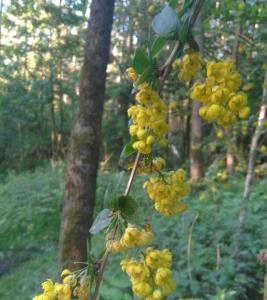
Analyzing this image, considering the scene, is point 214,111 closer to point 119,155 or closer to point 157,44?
point 157,44

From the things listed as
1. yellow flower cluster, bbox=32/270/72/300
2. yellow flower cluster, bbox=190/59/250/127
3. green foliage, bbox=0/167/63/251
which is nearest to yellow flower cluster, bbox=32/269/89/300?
yellow flower cluster, bbox=32/270/72/300

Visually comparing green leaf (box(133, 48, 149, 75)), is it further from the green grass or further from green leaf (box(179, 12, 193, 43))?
the green grass

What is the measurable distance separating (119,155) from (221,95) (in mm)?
2798

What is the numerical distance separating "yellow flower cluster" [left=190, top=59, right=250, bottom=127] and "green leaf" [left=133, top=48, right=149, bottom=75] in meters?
0.09

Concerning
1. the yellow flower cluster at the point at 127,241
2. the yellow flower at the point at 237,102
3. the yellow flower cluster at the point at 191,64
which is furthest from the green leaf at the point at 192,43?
the yellow flower cluster at the point at 127,241

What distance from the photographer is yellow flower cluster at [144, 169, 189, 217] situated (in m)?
0.79

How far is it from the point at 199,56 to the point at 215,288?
2634mm

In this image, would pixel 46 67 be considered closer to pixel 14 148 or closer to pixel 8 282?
pixel 14 148

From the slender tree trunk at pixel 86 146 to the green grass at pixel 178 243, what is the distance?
39cm

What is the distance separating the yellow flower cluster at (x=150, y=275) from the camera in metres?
0.71

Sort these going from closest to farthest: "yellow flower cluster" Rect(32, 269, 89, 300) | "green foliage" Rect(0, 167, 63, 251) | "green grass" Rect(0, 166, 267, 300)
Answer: "yellow flower cluster" Rect(32, 269, 89, 300)
"green grass" Rect(0, 166, 267, 300)
"green foliage" Rect(0, 167, 63, 251)

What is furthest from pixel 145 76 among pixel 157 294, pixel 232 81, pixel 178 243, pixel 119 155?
pixel 178 243

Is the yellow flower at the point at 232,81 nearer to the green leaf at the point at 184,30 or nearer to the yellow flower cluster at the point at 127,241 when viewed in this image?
the green leaf at the point at 184,30

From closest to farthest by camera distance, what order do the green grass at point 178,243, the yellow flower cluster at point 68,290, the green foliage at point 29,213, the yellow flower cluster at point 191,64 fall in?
the yellow flower cluster at point 68,290
the yellow flower cluster at point 191,64
the green grass at point 178,243
the green foliage at point 29,213
